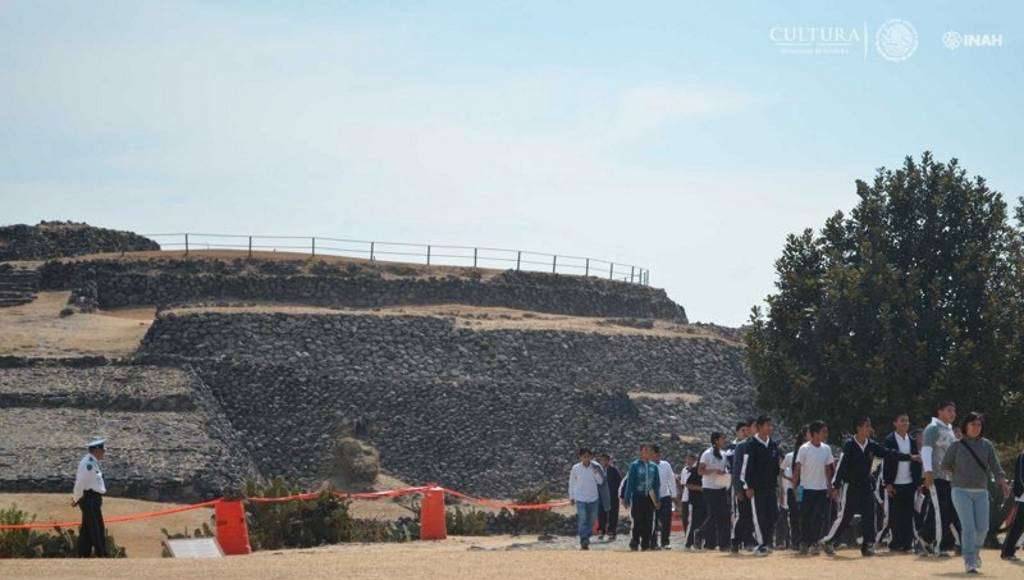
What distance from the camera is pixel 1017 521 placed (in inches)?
837

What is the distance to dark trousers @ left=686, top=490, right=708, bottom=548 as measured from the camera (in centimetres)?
2639

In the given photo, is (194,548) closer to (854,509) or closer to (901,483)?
(854,509)

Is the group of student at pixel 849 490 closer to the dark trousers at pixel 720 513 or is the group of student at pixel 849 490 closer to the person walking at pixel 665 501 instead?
the dark trousers at pixel 720 513

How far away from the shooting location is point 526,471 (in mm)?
49375

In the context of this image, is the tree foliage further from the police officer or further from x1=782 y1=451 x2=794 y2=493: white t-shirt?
the police officer

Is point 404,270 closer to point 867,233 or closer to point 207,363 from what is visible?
point 207,363

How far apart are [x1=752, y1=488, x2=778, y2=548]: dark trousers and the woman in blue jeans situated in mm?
3108

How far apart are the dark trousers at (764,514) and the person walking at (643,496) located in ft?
7.29

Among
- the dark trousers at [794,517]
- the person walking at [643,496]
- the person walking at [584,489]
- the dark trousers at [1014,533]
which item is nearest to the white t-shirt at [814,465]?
the dark trousers at [794,517]

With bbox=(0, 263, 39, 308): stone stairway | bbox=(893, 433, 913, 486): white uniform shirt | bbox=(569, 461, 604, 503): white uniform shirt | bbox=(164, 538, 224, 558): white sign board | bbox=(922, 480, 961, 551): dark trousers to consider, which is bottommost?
bbox=(164, 538, 224, 558): white sign board

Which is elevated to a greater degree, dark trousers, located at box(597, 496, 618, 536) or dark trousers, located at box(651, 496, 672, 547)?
dark trousers, located at box(651, 496, 672, 547)

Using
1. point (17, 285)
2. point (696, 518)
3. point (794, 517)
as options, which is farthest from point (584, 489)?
point (17, 285)

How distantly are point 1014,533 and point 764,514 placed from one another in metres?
3.31

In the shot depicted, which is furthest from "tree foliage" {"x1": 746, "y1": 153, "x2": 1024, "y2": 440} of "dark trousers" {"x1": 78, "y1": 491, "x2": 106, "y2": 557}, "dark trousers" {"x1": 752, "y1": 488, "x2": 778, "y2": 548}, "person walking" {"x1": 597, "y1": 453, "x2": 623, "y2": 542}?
"dark trousers" {"x1": 78, "y1": 491, "x2": 106, "y2": 557}
